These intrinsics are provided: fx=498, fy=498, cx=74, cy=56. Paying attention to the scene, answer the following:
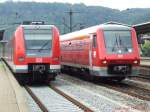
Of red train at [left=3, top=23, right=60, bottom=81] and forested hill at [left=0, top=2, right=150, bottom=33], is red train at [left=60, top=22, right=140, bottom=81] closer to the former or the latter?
red train at [left=3, top=23, right=60, bottom=81]

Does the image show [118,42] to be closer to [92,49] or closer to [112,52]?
[112,52]

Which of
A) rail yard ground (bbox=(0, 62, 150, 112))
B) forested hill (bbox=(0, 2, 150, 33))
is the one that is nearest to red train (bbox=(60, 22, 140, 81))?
rail yard ground (bbox=(0, 62, 150, 112))

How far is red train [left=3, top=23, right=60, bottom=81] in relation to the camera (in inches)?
840

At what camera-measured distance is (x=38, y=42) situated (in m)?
21.8

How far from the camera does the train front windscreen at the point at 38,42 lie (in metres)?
21.5

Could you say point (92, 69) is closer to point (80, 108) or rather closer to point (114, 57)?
point (114, 57)

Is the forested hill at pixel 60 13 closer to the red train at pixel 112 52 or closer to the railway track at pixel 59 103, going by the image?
the red train at pixel 112 52

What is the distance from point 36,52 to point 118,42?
146 inches

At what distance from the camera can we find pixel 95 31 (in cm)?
2267

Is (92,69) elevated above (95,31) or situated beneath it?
situated beneath

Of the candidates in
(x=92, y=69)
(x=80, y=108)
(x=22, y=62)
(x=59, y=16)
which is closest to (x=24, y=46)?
(x=22, y=62)

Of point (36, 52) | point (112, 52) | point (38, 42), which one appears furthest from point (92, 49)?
point (36, 52)

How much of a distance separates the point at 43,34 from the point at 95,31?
2.42m

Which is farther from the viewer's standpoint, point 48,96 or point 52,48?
point 52,48
